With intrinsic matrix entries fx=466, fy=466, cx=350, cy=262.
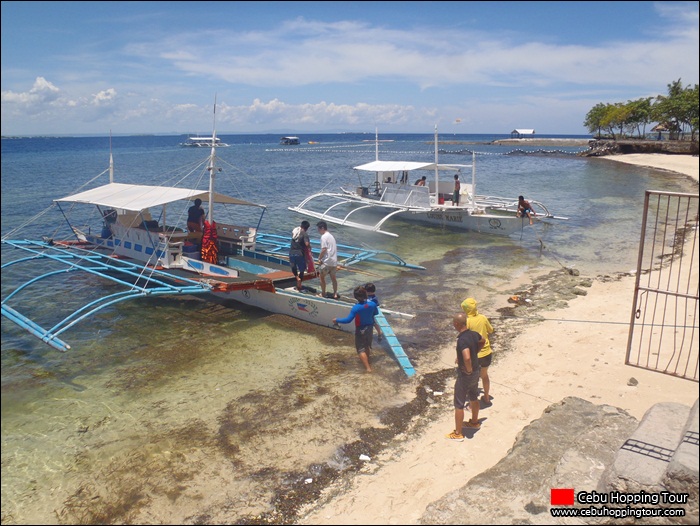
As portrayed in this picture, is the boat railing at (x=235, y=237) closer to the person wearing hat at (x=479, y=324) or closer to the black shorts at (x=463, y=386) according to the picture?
the person wearing hat at (x=479, y=324)

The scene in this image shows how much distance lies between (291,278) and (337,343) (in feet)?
8.37

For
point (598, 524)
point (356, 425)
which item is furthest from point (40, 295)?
point (598, 524)

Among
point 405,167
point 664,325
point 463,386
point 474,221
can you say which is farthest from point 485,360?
point 405,167

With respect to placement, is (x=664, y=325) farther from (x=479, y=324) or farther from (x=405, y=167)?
(x=405, y=167)

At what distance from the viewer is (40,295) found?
527 inches

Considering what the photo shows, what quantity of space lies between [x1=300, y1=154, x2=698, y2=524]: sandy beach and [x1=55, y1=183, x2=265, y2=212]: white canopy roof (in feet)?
25.7

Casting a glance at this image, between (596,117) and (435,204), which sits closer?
(435,204)

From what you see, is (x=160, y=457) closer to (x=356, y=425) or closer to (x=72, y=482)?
(x=72, y=482)

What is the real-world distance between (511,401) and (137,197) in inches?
419

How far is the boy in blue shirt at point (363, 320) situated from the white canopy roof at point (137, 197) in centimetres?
565

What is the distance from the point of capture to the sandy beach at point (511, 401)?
18.2 ft

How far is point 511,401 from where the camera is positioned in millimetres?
7539

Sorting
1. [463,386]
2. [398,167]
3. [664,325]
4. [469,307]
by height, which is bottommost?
[664,325]

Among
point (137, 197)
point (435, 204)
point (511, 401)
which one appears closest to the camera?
point (511, 401)
